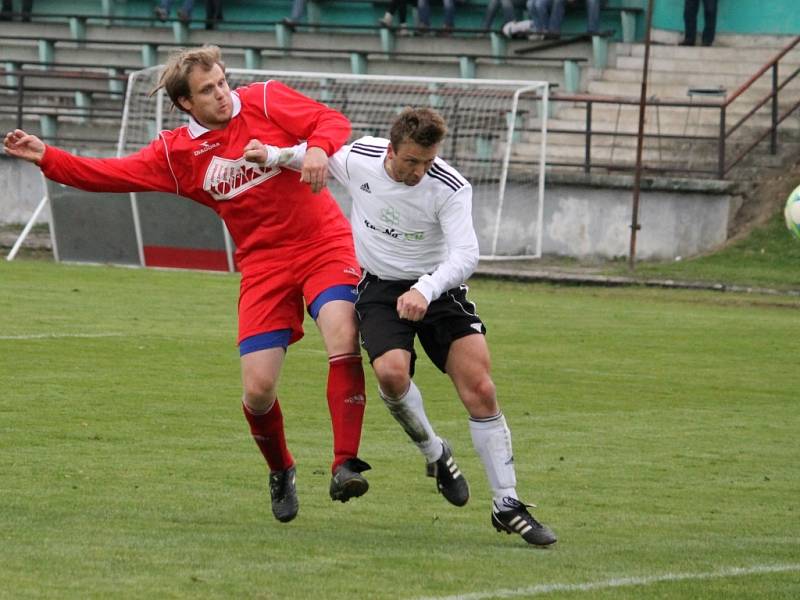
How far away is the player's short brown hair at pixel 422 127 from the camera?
22.8 ft

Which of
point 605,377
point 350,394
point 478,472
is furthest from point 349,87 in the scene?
point 350,394

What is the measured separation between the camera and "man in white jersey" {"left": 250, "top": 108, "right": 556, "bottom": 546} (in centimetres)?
699

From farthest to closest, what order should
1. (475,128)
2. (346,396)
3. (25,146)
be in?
(475,128) → (25,146) → (346,396)

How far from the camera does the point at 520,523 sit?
692 centimetres

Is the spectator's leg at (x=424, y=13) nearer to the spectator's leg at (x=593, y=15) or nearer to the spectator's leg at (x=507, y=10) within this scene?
the spectator's leg at (x=507, y=10)

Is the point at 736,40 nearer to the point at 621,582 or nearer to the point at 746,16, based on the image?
the point at 746,16

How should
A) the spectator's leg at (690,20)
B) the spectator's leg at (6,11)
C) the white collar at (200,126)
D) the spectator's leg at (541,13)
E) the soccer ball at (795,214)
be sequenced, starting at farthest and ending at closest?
the spectator's leg at (6,11), the spectator's leg at (541,13), the spectator's leg at (690,20), the soccer ball at (795,214), the white collar at (200,126)

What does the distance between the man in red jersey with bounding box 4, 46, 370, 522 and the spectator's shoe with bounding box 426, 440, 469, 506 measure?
1.41 ft

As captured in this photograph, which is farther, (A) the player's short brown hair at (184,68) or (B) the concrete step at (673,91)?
(B) the concrete step at (673,91)

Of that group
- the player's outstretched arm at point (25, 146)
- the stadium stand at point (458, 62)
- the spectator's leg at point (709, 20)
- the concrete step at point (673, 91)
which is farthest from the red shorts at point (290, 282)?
the spectator's leg at point (709, 20)

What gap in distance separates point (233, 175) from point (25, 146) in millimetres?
947

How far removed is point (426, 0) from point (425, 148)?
23926 mm

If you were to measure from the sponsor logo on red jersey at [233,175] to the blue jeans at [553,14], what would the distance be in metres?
21.4

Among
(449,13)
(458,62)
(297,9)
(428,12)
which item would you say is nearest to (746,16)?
(458,62)
